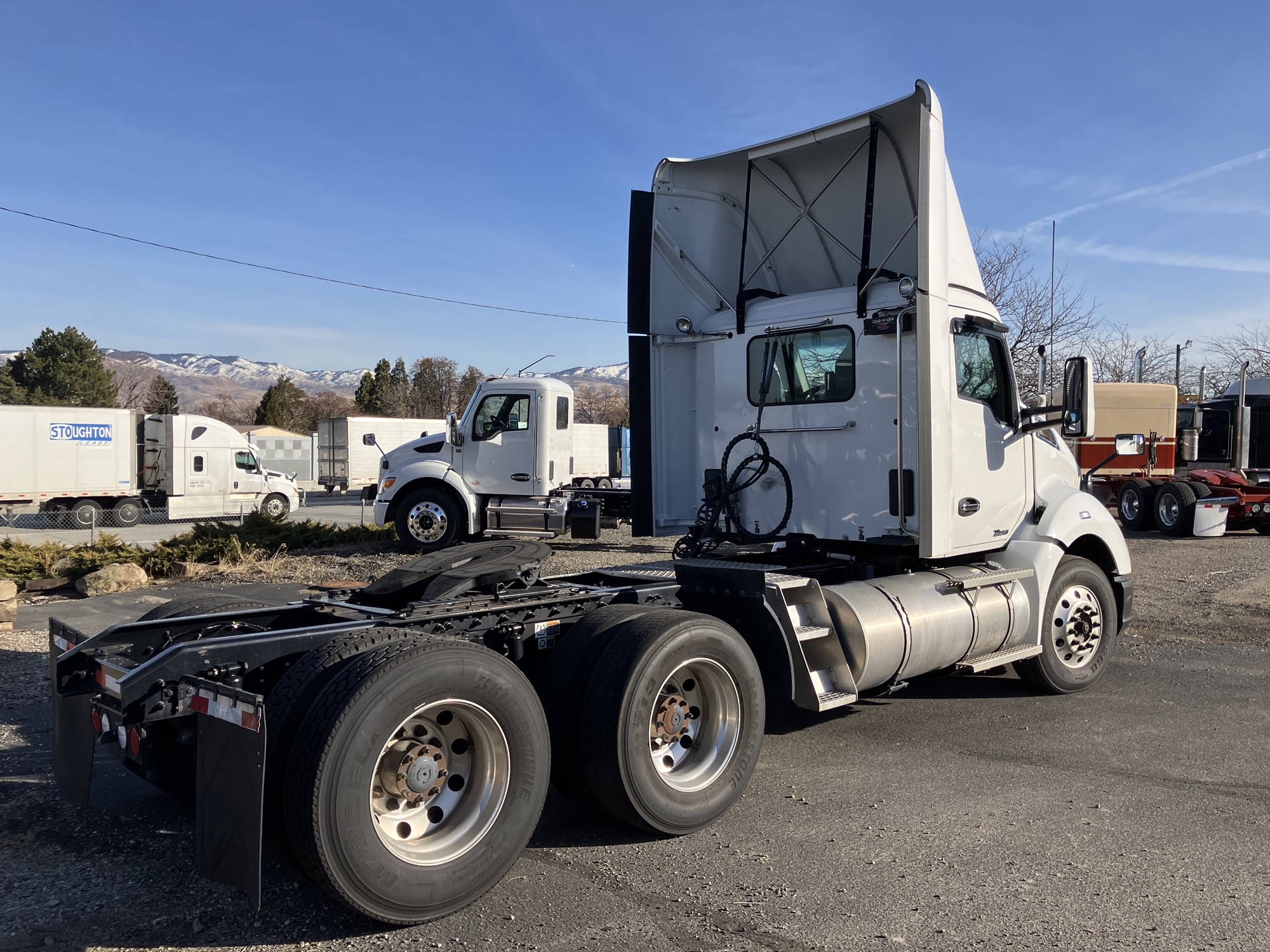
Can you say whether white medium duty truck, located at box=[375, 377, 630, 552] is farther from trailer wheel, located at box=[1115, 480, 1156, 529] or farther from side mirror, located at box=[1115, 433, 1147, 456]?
trailer wheel, located at box=[1115, 480, 1156, 529]

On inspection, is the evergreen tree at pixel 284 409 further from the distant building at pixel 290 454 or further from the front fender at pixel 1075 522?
the front fender at pixel 1075 522

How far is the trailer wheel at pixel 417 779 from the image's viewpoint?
3279 millimetres

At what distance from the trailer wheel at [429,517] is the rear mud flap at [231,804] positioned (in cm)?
1278

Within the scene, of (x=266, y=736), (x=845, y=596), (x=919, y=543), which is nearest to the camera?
(x=266, y=736)

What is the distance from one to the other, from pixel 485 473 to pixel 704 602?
1130 centimetres

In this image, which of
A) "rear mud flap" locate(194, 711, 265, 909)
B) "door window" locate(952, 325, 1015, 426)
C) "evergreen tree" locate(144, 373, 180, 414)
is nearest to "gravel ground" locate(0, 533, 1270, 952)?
"rear mud flap" locate(194, 711, 265, 909)

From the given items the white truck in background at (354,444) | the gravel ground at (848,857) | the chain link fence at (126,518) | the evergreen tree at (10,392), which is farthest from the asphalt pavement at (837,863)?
the evergreen tree at (10,392)

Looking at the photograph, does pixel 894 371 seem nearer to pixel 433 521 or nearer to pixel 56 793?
pixel 56 793

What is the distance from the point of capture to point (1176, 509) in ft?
60.5

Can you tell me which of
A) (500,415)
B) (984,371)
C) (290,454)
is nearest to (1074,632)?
(984,371)

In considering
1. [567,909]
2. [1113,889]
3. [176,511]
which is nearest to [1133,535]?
[1113,889]

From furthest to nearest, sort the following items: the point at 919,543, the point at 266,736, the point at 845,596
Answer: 1. the point at 919,543
2. the point at 845,596
3. the point at 266,736

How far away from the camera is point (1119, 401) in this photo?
67.2ft

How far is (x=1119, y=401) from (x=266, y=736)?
20.9 metres
